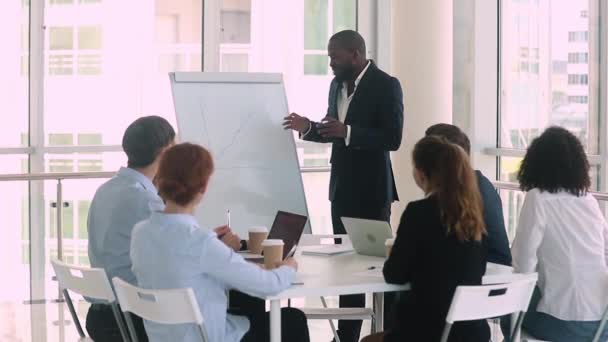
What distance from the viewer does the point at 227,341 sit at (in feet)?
9.66

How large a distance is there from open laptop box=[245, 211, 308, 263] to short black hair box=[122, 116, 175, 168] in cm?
51

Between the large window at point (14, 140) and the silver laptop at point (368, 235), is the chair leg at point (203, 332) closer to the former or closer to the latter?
the silver laptop at point (368, 235)

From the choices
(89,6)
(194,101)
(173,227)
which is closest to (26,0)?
(89,6)

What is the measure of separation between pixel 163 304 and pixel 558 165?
5.06 feet

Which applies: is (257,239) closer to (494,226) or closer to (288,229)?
(288,229)

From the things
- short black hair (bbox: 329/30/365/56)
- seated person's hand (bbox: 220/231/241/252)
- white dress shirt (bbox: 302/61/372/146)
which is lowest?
seated person's hand (bbox: 220/231/241/252)

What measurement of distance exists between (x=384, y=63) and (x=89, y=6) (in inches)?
85.1

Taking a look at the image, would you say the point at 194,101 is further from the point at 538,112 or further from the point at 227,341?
the point at 538,112

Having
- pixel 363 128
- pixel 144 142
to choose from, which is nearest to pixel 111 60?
pixel 363 128

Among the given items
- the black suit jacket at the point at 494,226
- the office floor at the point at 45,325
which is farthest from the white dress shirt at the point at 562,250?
the office floor at the point at 45,325

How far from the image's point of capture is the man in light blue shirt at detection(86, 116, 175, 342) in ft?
10.5

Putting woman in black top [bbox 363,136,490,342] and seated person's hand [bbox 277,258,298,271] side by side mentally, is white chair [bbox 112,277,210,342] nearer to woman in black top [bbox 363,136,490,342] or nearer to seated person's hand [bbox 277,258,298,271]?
seated person's hand [bbox 277,258,298,271]

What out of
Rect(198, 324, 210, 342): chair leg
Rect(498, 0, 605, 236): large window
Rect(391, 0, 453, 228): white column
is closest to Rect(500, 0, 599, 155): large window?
Rect(498, 0, 605, 236): large window

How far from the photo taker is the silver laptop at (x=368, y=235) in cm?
352
